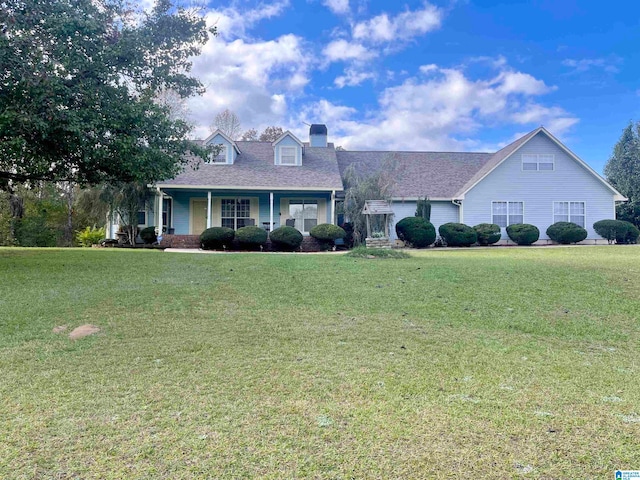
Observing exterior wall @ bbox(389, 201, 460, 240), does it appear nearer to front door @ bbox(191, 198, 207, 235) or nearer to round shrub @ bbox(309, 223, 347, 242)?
round shrub @ bbox(309, 223, 347, 242)

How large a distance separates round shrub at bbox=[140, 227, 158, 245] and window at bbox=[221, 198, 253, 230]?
11.3 feet

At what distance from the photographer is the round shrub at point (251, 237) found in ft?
57.4

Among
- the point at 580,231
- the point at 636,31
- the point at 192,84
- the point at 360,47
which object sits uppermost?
the point at 360,47

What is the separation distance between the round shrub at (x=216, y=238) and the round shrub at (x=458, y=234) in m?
9.97

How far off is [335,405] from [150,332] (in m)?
2.86

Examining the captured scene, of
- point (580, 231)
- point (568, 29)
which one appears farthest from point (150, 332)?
point (580, 231)

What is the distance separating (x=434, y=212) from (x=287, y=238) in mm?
8380

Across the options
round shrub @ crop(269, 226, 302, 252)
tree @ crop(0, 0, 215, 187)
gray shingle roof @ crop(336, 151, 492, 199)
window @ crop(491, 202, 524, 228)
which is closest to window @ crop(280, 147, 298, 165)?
gray shingle roof @ crop(336, 151, 492, 199)

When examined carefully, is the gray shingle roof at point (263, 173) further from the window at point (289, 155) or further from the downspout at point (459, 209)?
the downspout at point (459, 209)

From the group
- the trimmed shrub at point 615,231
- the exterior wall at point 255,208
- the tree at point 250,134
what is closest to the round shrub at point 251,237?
the exterior wall at point 255,208

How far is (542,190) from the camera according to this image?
2080cm

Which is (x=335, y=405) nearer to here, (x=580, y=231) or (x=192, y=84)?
(x=192, y=84)

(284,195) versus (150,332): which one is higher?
(284,195)

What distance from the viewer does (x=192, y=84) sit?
39.1 ft
